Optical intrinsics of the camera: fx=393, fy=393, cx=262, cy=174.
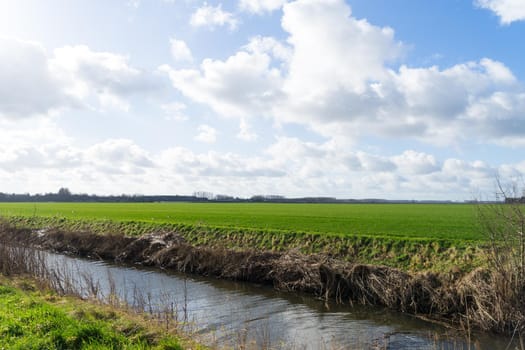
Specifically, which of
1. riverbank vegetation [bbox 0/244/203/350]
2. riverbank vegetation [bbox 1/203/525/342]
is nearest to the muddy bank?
riverbank vegetation [bbox 1/203/525/342]

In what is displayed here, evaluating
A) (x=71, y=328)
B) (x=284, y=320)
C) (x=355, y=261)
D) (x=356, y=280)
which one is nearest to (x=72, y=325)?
(x=71, y=328)

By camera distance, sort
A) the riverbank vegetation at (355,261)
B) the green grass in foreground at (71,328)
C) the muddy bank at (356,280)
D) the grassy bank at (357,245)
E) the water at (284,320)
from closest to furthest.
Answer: the green grass in foreground at (71,328), the water at (284,320), the muddy bank at (356,280), the riverbank vegetation at (355,261), the grassy bank at (357,245)

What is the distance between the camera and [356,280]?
19.1m

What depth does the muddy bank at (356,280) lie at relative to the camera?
47.6ft

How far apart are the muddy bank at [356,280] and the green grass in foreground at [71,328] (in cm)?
1011

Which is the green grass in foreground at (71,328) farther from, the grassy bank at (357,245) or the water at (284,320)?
the grassy bank at (357,245)

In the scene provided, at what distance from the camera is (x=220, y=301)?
1909cm

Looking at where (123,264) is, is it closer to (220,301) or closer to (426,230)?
Answer: (220,301)

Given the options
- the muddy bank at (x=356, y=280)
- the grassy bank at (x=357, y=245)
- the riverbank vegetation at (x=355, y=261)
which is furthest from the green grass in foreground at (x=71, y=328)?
the grassy bank at (x=357, y=245)

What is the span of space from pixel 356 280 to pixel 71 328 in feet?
43.6

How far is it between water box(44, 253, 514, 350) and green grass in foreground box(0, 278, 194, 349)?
2032 millimetres

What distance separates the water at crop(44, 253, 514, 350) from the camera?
535 inches

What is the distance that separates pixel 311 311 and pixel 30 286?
471 inches

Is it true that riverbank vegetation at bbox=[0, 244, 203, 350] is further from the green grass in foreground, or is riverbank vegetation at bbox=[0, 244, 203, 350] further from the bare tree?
the bare tree
